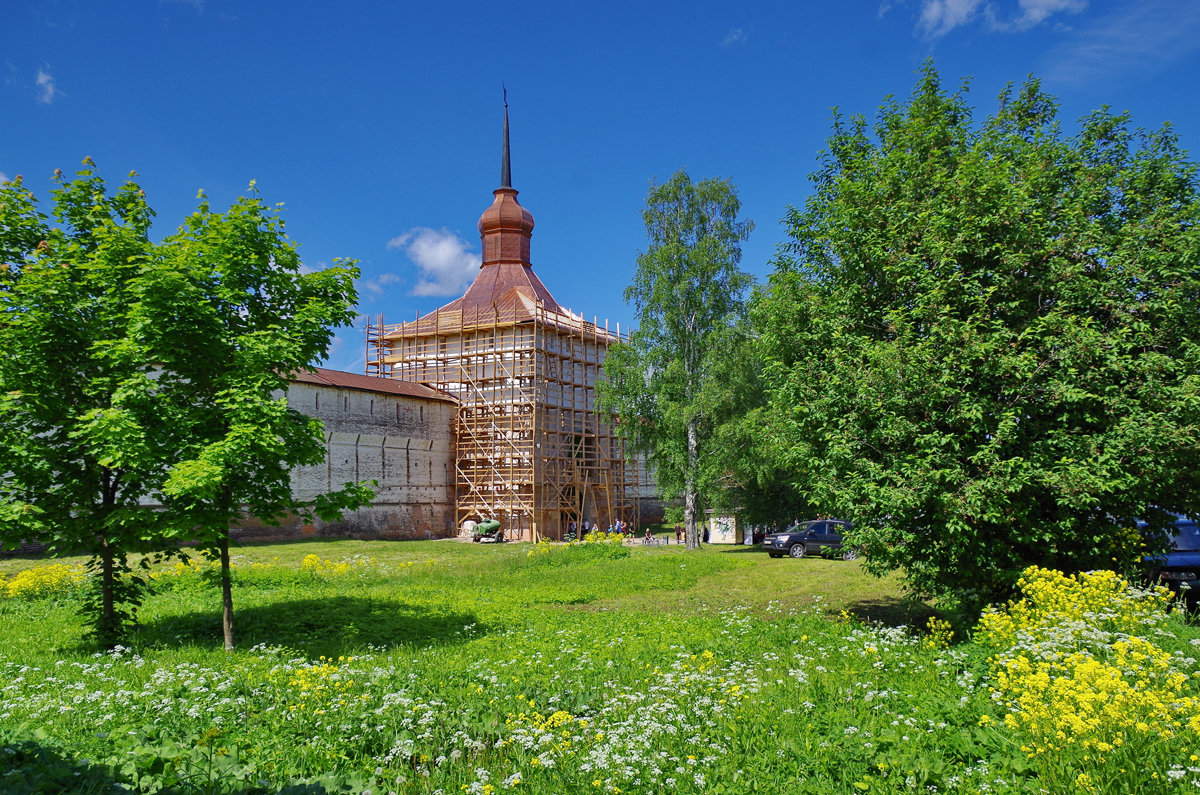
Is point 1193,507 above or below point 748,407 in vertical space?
below

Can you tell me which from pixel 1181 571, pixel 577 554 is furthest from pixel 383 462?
pixel 1181 571

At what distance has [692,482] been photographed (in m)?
24.3

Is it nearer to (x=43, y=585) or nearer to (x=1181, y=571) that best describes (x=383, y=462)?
(x=43, y=585)

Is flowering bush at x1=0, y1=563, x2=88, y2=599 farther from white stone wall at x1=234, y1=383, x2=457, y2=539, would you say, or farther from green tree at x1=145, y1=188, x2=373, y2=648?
white stone wall at x1=234, y1=383, x2=457, y2=539

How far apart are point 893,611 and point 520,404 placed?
79.9ft

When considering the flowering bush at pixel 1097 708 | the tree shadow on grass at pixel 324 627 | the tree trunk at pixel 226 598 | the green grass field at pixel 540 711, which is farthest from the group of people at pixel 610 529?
the flowering bush at pixel 1097 708

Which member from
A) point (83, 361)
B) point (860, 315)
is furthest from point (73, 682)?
point (860, 315)

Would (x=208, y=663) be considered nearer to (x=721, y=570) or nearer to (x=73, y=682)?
(x=73, y=682)

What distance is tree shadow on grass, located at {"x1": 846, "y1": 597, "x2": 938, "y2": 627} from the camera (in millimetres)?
11109

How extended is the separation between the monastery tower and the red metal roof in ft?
5.25

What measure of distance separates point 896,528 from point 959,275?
10.9ft

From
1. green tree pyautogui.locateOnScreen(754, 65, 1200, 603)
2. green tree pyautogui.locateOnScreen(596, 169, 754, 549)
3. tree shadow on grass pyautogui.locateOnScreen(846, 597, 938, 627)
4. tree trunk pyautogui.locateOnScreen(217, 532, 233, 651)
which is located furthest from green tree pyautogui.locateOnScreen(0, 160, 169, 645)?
green tree pyautogui.locateOnScreen(596, 169, 754, 549)

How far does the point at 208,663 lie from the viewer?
7875 mm

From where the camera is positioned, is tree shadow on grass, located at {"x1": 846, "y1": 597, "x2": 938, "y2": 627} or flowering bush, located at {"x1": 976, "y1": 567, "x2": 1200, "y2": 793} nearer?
flowering bush, located at {"x1": 976, "y1": 567, "x2": 1200, "y2": 793}
